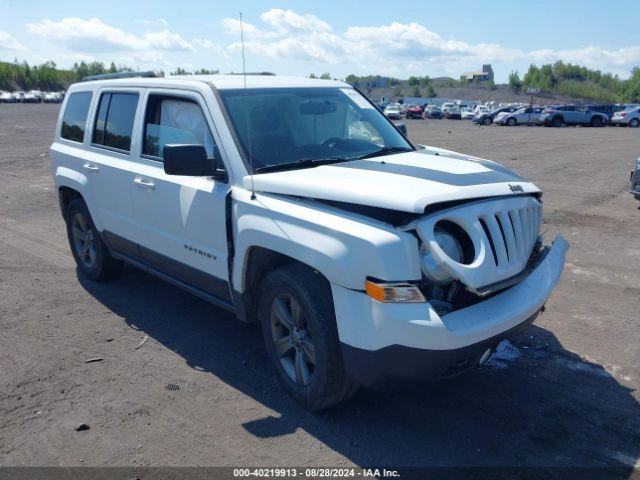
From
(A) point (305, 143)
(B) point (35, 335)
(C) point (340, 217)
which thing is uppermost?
(A) point (305, 143)

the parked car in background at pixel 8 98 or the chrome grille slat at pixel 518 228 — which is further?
the parked car in background at pixel 8 98

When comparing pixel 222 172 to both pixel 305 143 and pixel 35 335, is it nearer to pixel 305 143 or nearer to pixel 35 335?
pixel 305 143

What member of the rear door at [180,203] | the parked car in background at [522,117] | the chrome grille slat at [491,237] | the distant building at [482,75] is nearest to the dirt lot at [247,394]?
the rear door at [180,203]

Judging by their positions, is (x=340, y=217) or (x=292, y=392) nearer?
(x=340, y=217)

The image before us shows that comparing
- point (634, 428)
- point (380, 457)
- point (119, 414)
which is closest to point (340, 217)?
point (380, 457)

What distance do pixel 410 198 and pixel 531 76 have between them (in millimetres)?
153256

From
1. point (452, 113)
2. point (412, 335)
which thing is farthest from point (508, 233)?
point (452, 113)

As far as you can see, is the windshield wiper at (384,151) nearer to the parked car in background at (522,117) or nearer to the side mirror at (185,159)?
the side mirror at (185,159)

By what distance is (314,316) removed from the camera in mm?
3393

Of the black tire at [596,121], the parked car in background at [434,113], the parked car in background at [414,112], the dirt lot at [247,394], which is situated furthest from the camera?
the parked car in background at [434,113]

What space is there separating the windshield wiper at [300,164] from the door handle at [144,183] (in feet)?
3.79

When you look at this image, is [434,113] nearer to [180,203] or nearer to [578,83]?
[180,203]

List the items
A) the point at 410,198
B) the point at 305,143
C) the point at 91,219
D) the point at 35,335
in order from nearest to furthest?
the point at 410,198, the point at 305,143, the point at 35,335, the point at 91,219

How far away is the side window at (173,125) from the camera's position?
14.2ft
